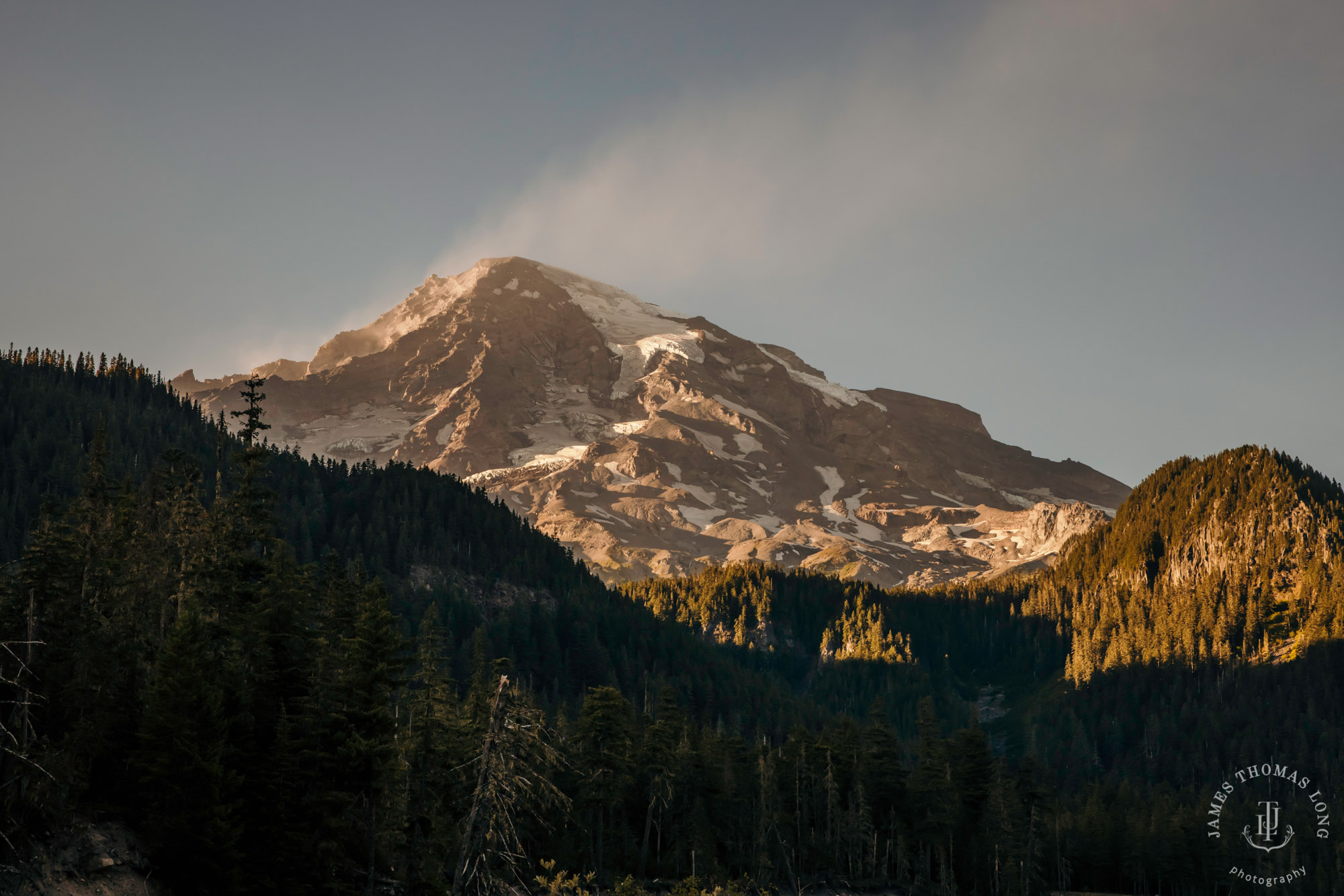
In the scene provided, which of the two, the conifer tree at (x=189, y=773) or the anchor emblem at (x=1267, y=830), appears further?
the anchor emblem at (x=1267, y=830)

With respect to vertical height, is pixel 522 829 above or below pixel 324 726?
below

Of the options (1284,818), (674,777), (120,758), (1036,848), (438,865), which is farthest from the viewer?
(1284,818)

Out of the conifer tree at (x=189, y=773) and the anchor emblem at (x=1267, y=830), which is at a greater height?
the conifer tree at (x=189, y=773)

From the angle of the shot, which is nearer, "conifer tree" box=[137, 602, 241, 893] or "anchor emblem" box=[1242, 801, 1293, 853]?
"conifer tree" box=[137, 602, 241, 893]

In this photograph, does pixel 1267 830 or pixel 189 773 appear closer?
pixel 189 773

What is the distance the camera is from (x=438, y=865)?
61375 mm

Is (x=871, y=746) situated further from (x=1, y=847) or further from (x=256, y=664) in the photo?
(x=1, y=847)

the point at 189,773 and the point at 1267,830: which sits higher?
the point at 189,773

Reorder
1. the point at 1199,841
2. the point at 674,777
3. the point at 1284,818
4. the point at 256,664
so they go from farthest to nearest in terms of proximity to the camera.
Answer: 1. the point at 1284,818
2. the point at 1199,841
3. the point at 674,777
4. the point at 256,664

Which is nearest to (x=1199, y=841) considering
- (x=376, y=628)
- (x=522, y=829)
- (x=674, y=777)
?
(x=674, y=777)

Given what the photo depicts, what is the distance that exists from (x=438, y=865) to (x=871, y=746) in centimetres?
5864

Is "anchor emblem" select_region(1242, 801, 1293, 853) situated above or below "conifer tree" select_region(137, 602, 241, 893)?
below

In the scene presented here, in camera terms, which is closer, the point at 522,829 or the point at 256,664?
the point at 256,664

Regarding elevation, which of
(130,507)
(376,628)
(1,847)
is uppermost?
(130,507)
